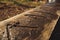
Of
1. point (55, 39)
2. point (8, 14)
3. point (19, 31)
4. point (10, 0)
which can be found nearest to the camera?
point (19, 31)

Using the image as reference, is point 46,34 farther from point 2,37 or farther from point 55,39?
point 55,39

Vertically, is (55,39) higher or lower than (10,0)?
higher

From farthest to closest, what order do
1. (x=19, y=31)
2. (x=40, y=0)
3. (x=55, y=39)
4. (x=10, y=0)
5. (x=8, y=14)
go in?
(x=40, y=0), (x=10, y=0), (x=8, y=14), (x=55, y=39), (x=19, y=31)

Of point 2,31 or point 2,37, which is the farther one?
point 2,31

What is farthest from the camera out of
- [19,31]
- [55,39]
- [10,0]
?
[10,0]

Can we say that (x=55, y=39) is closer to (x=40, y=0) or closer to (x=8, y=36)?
(x=8, y=36)

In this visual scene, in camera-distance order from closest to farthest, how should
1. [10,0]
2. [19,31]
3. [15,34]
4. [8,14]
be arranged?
[15,34] → [19,31] → [8,14] → [10,0]

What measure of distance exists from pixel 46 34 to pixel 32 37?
237 mm

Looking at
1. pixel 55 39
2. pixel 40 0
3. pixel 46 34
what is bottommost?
pixel 40 0

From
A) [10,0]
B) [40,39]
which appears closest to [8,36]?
[40,39]

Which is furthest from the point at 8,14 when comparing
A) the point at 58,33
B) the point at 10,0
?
the point at 58,33

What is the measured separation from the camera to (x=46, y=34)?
2006mm

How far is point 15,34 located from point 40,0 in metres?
8.33

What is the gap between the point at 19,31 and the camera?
2041 mm
